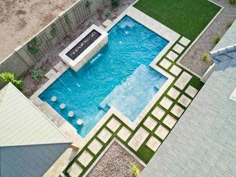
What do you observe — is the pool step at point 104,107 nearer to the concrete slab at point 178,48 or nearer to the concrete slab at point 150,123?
the concrete slab at point 150,123

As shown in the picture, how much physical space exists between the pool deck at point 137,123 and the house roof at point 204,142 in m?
5.24

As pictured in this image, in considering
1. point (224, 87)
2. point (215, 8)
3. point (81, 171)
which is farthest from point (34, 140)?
point (215, 8)

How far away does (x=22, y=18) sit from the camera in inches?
1077

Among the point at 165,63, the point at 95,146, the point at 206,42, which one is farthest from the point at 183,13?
the point at 95,146

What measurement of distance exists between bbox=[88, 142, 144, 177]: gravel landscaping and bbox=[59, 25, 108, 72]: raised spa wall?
929 cm

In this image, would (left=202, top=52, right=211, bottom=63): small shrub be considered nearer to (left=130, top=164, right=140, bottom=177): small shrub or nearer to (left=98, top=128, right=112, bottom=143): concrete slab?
(left=98, top=128, right=112, bottom=143): concrete slab

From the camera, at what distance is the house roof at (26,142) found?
16781 mm

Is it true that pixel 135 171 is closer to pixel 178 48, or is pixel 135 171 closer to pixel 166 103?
pixel 166 103

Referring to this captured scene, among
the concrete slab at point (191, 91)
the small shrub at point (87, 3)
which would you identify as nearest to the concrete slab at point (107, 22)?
the small shrub at point (87, 3)

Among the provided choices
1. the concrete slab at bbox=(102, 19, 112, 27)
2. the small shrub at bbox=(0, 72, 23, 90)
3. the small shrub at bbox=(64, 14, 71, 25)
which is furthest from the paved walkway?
the small shrub at bbox=(64, 14, 71, 25)

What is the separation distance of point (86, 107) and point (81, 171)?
6.15 meters

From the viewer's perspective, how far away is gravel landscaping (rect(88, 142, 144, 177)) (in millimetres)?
20572

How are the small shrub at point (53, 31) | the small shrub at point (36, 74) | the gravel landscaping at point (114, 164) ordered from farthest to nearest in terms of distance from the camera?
1. the small shrub at point (36, 74)
2. the small shrub at point (53, 31)
3. the gravel landscaping at point (114, 164)

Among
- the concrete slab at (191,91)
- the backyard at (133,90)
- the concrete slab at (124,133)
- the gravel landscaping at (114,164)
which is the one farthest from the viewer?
the concrete slab at (191,91)
